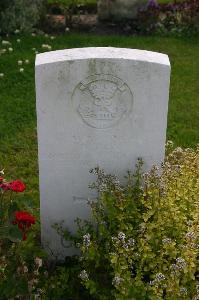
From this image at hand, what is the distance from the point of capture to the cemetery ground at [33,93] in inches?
205

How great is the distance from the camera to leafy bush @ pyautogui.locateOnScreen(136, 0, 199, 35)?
8.39m

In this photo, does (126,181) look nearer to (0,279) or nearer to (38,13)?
(0,279)

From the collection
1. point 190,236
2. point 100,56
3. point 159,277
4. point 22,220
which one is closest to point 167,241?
point 190,236

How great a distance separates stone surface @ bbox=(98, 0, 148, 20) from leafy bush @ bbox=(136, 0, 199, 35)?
20 cm

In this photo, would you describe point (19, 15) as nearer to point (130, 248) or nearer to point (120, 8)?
point (120, 8)

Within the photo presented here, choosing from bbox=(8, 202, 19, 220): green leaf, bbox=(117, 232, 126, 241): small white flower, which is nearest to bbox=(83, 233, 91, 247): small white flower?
bbox=(117, 232, 126, 241): small white flower

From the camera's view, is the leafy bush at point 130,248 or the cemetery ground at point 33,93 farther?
the cemetery ground at point 33,93

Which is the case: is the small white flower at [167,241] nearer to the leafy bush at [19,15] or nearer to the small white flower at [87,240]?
the small white flower at [87,240]

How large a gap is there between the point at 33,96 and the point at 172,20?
319 centimetres

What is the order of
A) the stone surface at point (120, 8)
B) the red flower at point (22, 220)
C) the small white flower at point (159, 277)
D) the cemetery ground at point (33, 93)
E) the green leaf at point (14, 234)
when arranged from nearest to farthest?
1. the small white flower at point (159, 277)
2. the green leaf at point (14, 234)
3. the red flower at point (22, 220)
4. the cemetery ground at point (33, 93)
5. the stone surface at point (120, 8)

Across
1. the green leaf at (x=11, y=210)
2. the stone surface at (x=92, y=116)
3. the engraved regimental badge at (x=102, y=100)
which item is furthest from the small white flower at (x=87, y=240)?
the engraved regimental badge at (x=102, y=100)

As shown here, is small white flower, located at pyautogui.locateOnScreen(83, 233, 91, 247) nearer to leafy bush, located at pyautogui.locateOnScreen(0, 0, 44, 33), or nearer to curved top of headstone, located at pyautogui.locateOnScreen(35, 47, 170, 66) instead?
curved top of headstone, located at pyautogui.locateOnScreen(35, 47, 170, 66)

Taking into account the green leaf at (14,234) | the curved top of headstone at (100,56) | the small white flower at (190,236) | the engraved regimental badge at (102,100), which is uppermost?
the curved top of headstone at (100,56)

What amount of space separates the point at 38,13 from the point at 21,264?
5400 mm
